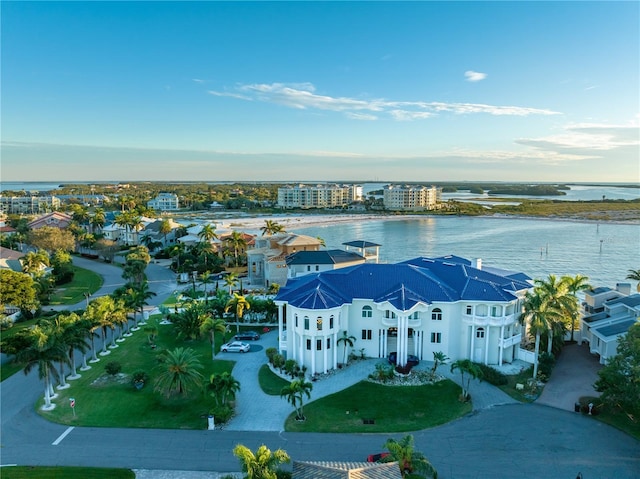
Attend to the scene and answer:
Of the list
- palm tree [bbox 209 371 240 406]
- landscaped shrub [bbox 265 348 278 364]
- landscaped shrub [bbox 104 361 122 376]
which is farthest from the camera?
landscaped shrub [bbox 265 348 278 364]

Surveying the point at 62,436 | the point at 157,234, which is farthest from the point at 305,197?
the point at 62,436

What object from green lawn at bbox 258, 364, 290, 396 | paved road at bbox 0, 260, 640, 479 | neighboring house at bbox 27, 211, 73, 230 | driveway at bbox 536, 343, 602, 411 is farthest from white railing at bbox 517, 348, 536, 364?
neighboring house at bbox 27, 211, 73, 230

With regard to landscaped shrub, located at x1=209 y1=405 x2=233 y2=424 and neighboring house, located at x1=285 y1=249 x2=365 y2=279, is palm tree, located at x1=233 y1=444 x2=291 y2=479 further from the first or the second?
neighboring house, located at x1=285 y1=249 x2=365 y2=279

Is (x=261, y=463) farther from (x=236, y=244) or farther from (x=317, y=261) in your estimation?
(x=236, y=244)

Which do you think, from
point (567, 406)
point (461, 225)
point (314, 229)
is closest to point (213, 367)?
point (567, 406)

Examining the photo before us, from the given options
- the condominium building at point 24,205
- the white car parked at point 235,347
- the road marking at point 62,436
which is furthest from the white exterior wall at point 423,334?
the condominium building at point 24,205

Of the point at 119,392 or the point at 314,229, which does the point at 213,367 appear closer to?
the point at 119,392
